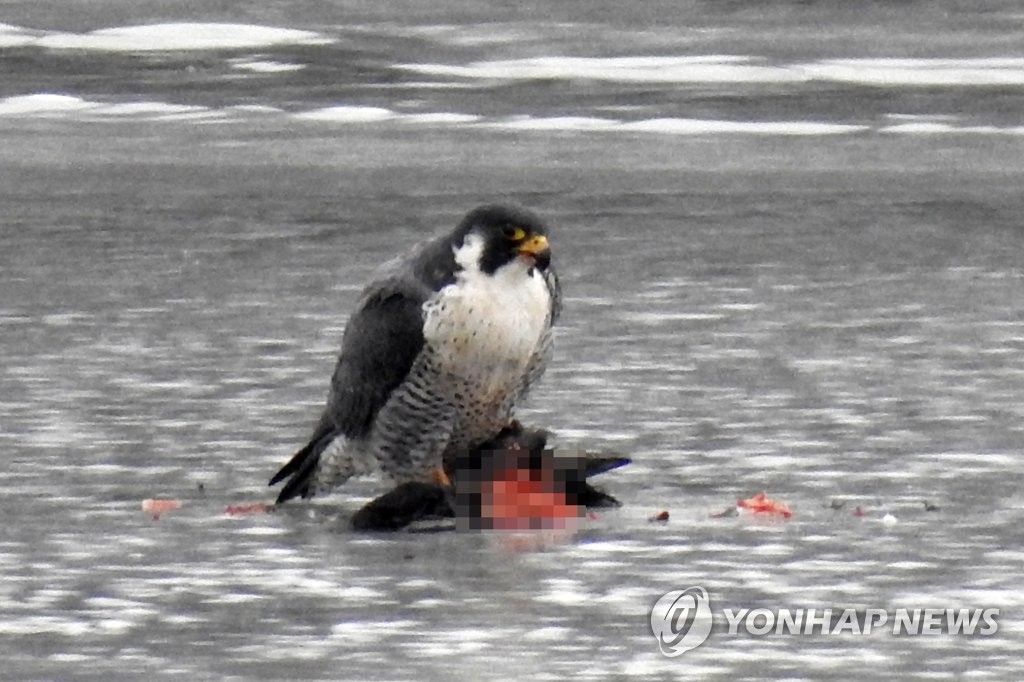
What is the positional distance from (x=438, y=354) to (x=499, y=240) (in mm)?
357

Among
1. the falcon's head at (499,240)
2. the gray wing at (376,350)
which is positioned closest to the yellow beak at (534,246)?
the falcon's head at (499,240)

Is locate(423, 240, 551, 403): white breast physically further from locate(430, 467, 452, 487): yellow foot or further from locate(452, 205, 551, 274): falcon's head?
locate(430, 467, 452, 487): yellow foot

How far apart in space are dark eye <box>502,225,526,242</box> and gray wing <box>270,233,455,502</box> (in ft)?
0.57

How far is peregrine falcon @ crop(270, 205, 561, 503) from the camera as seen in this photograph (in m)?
7.91

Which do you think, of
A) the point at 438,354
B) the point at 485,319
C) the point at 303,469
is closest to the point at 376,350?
the point at 438,354

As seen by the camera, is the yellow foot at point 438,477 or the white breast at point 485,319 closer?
the white breast at point 485,319

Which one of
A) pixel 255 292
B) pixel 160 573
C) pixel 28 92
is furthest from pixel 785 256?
pixel 28 92

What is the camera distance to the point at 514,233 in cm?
791

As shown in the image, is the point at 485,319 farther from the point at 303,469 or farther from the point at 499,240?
the point at 303,469

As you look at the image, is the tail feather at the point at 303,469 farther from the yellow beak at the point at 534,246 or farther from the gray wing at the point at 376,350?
the yellow beak at the point at 534,246

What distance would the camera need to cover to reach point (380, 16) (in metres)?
23.1

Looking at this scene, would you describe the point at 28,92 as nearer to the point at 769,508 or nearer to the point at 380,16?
the point at 380,16

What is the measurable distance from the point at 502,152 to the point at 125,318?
607 centimetres

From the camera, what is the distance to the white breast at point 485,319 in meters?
7.89
